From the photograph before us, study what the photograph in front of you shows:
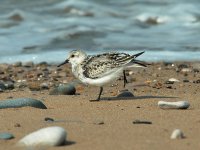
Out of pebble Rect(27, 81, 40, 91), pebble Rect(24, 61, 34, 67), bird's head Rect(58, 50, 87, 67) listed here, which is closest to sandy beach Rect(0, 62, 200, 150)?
pebble Rect(27, 81, 40, 91)

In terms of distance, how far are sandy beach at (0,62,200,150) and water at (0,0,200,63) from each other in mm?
2212

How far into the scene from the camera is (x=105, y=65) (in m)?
7.73

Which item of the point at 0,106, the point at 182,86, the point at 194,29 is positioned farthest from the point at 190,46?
the point at 0,106

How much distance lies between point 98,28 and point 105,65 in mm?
8409

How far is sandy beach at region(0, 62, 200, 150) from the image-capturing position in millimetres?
5105

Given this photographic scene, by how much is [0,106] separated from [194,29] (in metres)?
9.73

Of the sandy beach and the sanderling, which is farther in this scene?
the sanderling

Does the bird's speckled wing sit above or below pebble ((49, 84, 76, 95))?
above

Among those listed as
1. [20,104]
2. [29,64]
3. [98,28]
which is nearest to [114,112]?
[20,104]

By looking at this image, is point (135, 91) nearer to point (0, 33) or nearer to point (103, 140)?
point (103, 140)

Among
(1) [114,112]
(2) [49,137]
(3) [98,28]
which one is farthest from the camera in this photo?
(3) [98,28]

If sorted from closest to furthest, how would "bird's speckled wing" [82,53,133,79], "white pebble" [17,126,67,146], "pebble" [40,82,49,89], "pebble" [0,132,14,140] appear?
1. "white pebble" [17,126,67,146]
2. "pebble" [0,132,14,140]
3. "bird's speckled wing" [82,53,133,79]
4. "pebble" [40,82,49,89]

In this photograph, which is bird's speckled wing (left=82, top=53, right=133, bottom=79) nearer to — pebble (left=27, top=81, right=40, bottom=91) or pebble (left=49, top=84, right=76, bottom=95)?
pebble (left=49, top=84, right=76, bottom=95)

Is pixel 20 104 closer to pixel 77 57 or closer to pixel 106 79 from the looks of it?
pixel 106 79
